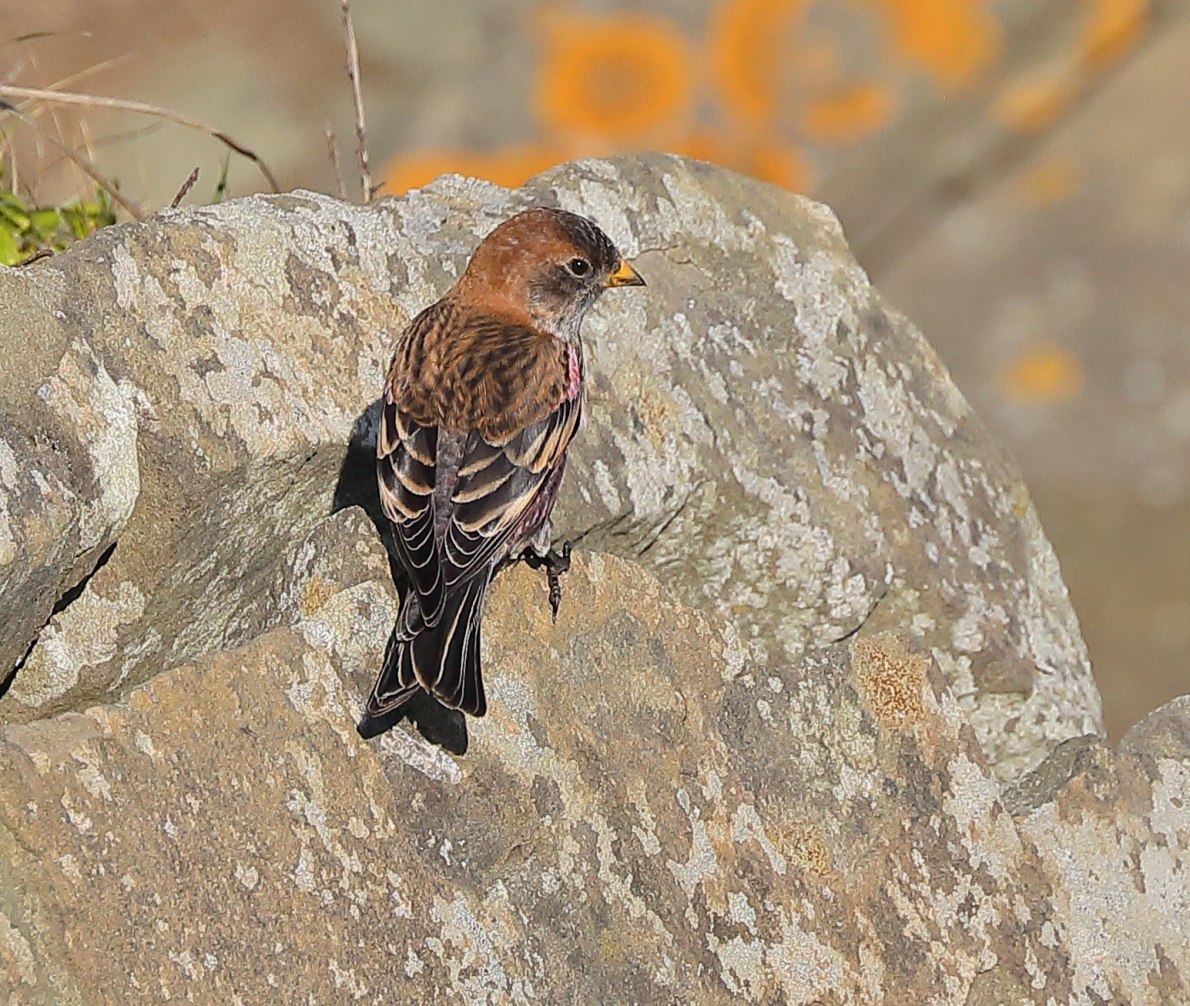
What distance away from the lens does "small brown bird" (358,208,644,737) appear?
3238mm

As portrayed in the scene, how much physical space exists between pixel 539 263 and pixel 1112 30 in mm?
4670

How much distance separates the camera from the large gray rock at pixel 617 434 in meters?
3.32

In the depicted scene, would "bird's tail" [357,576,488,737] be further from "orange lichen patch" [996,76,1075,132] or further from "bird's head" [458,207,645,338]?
"orange lichen patch" [996,76,1075,132]

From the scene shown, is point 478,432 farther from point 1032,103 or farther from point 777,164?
point 1032,103

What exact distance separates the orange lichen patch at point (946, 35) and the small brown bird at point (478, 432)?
357 centimetres

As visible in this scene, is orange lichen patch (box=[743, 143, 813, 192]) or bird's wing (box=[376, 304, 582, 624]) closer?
bird's wing (box=[376, 304, 582, 624])

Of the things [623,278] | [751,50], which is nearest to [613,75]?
[751,50]

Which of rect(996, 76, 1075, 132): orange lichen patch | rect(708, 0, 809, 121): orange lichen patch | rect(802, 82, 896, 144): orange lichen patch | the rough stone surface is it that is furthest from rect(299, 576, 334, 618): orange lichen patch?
rect(996, 76, 1075, 132): orange lichen patch

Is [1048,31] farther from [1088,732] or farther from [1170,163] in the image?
[1088,732]

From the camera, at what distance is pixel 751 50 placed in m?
7.20

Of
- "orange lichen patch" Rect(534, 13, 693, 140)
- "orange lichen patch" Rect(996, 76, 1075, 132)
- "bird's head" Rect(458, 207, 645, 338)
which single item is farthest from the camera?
"orange lichen patch" Rect(996, 76, 1075, 132)

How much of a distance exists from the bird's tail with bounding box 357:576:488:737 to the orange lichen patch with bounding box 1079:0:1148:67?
18.2ft

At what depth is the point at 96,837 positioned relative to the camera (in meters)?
2.74

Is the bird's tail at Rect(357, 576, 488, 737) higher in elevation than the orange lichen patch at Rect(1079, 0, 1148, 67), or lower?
lower
